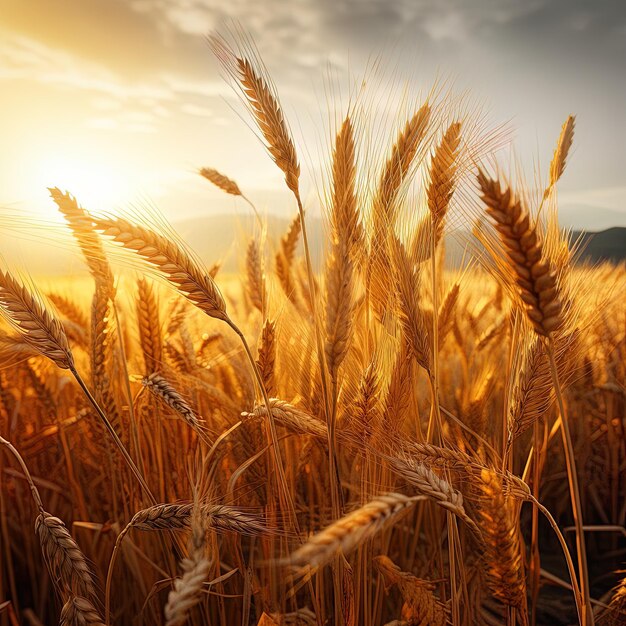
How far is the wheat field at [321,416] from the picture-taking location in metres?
0.95

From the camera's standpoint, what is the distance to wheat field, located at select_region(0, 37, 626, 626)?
95cm

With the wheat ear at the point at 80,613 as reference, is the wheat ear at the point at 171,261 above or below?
above

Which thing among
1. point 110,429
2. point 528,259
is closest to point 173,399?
point 110,429

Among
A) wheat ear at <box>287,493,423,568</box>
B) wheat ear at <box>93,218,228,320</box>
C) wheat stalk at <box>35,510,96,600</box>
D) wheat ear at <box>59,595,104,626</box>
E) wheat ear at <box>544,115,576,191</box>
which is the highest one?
wheat ear at <box>544,115,576,191</box>

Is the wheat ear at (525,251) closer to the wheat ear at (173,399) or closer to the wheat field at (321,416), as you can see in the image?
the wheat field at (321,416)

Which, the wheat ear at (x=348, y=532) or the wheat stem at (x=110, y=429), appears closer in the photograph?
the wheat ear at (x=348, y=532)

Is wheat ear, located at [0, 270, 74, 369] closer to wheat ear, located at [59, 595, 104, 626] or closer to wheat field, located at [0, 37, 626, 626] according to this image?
wheat field, located at [0, 37, 626, 626]

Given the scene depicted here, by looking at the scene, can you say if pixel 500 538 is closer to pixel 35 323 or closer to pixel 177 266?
pixel 177 266

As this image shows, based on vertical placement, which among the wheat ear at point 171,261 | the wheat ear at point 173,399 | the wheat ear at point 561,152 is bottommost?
the wheat ear at point 173,399

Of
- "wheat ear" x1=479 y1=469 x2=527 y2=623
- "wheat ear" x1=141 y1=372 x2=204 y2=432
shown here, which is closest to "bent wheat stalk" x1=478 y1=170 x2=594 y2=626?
"wheat ear" x1=479 y1=469 x2=527 y2=623

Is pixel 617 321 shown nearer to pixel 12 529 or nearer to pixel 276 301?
pixel 276 301

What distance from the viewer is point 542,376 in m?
1.08

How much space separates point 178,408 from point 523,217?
0.83 meters

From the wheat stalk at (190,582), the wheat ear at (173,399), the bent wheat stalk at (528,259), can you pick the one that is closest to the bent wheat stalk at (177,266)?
the wheat ear at (173,399)
